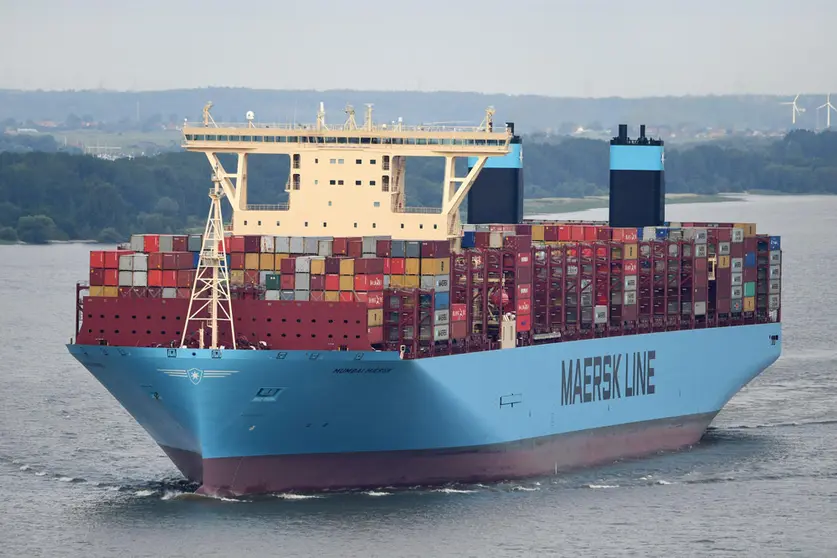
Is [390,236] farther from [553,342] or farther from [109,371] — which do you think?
[109,371]

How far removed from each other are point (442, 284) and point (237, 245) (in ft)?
16.2

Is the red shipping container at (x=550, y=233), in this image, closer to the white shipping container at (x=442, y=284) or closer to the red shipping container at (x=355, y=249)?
the white shipping container at (x=442, y=284)

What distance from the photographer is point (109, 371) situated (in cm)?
4731

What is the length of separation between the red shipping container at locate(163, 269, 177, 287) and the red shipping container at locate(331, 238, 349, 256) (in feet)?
12.6

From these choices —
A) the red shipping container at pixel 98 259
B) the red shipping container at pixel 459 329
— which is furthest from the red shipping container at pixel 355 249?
the red shipping container at pixel 98 259

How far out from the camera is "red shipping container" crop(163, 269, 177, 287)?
47.1m

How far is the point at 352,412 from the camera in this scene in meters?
46.4

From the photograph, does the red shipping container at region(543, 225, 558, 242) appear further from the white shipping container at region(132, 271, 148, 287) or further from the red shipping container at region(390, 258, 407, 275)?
the white shipping container at region(132, 271, 148, 287)

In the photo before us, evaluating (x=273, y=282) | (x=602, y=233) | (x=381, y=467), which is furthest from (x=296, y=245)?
(x=602, y=233)

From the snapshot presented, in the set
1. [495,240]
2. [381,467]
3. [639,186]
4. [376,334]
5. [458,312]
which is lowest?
[381,467]

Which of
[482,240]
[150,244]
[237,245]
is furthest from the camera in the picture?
[482,240]

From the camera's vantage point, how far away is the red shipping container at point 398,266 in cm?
4800

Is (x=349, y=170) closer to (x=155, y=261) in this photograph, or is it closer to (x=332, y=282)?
(x=332, y=282)

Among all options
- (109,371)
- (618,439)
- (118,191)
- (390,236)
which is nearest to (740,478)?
(618,439)
